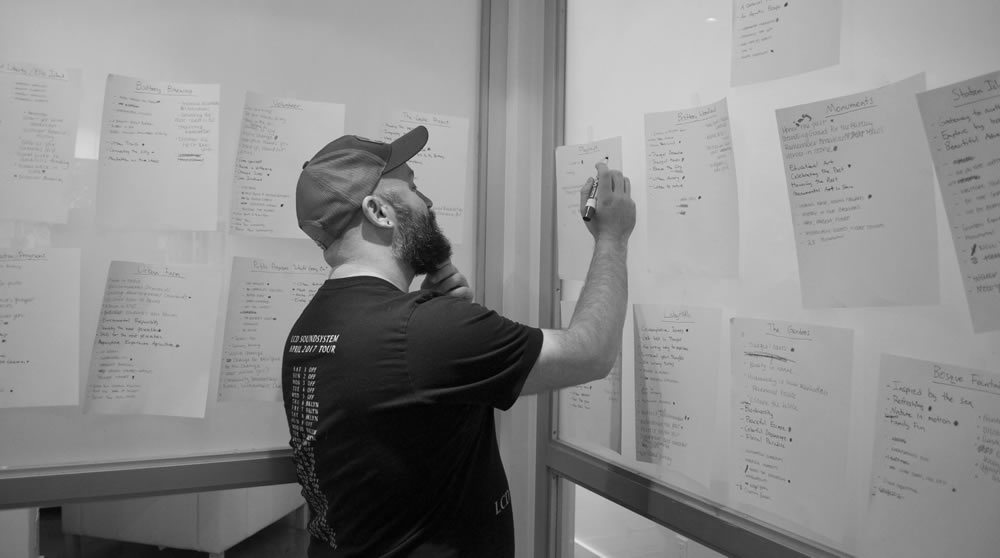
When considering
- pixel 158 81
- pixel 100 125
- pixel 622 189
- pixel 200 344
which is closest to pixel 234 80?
pixel 158 81

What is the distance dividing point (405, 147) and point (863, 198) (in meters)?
0.82

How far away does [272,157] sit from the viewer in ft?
4.54

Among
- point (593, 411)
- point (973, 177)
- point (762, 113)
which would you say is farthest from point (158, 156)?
point (973, 177)

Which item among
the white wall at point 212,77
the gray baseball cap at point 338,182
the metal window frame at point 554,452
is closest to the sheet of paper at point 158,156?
the white wall at point 212,77

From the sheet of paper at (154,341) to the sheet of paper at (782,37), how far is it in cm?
117

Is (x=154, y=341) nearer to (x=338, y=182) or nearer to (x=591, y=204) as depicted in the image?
(x=338, y=182)

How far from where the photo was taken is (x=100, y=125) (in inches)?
50.0

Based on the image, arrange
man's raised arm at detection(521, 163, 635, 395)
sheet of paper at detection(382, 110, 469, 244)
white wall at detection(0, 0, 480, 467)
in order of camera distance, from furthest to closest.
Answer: sheet of paper at detection(382, 110, 469, 244)
white wall at detection(0, 0, 480, 467)
man's raised arm at detection(521, 163, 635, 395)

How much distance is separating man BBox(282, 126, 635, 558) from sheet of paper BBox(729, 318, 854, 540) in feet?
0.77

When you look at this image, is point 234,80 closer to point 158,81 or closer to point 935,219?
point 158,81

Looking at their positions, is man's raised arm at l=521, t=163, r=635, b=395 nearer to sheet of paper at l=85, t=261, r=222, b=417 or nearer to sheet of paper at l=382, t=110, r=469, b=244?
sheet of paper at l=382, t=110, r=469, b=244

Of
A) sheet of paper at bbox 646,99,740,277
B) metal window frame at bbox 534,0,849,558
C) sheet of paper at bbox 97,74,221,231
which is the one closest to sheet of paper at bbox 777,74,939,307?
sheet of paper at bbox 646,99,740,277

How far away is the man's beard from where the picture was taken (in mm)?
1166

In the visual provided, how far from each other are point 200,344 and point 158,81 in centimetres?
58
